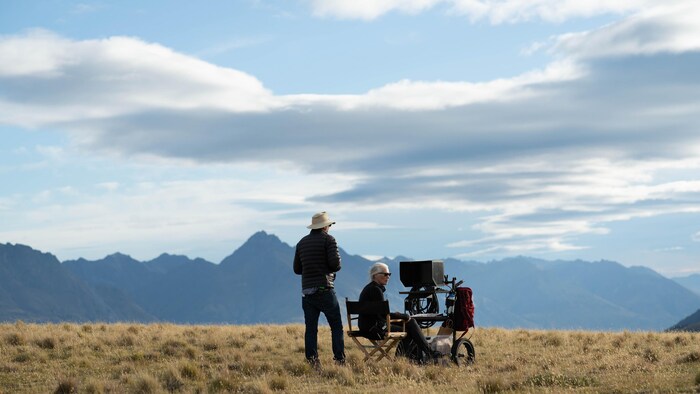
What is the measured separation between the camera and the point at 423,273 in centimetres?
1664

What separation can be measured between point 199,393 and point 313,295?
332cm

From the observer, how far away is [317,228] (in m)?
15.4

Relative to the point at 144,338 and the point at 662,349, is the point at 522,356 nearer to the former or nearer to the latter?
the point at 662,349

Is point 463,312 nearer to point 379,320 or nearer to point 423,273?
point 423,273

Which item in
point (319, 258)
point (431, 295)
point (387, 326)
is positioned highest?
point (319, 258)

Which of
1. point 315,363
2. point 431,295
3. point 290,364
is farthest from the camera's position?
point 431,295

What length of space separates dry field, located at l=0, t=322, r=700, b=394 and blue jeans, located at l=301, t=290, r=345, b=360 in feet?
1.25

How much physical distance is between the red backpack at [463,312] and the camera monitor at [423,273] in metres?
0.55

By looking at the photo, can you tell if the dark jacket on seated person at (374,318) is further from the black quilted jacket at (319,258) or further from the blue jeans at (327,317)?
the black quilted jacket at (319,258)

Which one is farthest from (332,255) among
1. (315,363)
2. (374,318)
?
(315,363)

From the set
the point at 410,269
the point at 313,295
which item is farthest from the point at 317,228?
the point at 410,269

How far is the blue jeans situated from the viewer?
600 inches

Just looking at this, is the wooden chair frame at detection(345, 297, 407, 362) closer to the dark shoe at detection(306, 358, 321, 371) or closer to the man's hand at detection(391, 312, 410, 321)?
the man's hand at detection(391, 312, 410, 321)

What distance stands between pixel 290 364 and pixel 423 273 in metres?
3.19
